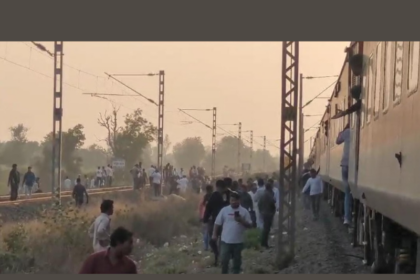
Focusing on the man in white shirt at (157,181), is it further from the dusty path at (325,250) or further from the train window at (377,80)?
the train window at (377,80)

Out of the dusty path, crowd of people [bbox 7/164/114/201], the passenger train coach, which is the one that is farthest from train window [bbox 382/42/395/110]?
crowd of people [bbox 7/164/114/201]

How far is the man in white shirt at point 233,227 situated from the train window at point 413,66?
5550 mm

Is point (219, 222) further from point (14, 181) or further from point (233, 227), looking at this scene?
point (14, 181)

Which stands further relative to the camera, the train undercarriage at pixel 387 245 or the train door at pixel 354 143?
the train door at pixel 354 143

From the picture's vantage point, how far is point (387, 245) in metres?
10.3

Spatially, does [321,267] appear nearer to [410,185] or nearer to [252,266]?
[252,266]

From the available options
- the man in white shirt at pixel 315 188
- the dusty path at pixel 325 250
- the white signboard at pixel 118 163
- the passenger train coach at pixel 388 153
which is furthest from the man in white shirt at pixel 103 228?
the white signboard at pixel 118 163

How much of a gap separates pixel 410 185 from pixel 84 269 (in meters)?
2.74

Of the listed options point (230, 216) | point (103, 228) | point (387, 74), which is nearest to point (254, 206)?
point (230, 216)

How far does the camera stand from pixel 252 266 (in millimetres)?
16625

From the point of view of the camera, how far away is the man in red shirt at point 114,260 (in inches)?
278

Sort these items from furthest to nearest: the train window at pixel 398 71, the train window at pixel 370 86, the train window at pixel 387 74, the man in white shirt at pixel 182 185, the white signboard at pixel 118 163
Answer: the white signboard at pixel 118 163
the man in white shirt at pixel 182 185
the train window at pixel 370 86
the train window at pixel 387 74
the train window at pixel 398 71

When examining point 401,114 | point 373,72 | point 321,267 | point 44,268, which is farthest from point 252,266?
point 401,114

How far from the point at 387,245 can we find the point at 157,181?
30.9 metres
